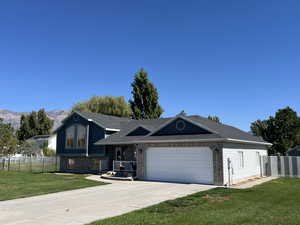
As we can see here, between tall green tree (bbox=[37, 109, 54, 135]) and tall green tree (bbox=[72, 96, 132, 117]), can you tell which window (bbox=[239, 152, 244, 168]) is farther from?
tall green tree (bbox=[37, 109, 54, 135])

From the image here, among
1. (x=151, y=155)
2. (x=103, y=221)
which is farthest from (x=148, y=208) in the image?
(x=151, y=155)

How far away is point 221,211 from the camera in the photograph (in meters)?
9.21

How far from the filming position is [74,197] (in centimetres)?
1265

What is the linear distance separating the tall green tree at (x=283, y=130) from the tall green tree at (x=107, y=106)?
24336mm

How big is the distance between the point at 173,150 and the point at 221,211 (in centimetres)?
954

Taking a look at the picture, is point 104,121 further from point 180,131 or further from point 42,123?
point 42,123

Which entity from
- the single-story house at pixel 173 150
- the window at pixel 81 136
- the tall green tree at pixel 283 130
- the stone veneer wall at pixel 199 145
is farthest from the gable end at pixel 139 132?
the tall green tree at pixel 283 130

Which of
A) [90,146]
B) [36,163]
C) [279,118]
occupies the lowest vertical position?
[36,163]

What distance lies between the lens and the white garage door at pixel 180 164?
17422 millimetres

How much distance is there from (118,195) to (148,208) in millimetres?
3649

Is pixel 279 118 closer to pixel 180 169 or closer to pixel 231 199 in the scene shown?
pixel 180 169

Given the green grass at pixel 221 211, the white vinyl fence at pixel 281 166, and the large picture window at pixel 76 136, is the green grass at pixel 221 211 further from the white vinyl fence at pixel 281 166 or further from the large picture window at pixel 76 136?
the large picture window at pixel 76 136

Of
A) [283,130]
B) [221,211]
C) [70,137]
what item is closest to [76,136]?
[70,137]

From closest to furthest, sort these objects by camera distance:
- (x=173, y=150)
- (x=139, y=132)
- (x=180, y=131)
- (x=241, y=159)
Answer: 1. (x=173, y=150)
2. (x=180, y=131)
3. (x=241, y=159)
4. (x=139, y=132)
